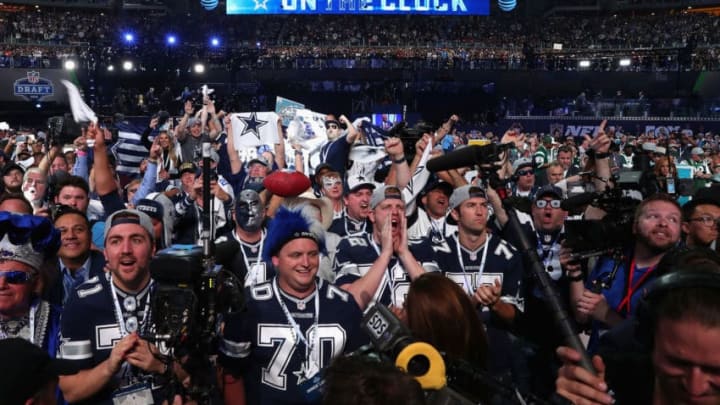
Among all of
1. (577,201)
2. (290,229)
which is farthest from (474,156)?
(577,201)

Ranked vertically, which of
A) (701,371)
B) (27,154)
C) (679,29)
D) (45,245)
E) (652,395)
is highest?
(679,29)

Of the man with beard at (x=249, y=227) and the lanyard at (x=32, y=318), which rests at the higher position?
the man with beard at (x=249, y=227)

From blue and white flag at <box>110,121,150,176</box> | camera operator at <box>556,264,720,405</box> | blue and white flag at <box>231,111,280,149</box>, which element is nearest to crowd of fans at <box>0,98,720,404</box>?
camera operator at <box>556,264,720,405</box>

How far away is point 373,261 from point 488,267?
78 cm

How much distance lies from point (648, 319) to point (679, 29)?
44.3 m

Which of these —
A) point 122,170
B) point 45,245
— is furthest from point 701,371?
point 122,170

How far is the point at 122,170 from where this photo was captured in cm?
848

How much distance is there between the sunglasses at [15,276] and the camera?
328 cm

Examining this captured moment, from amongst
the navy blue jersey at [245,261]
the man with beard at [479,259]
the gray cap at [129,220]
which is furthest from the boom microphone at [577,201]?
the gray cap at [129,220]

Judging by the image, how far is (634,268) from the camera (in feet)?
13.5

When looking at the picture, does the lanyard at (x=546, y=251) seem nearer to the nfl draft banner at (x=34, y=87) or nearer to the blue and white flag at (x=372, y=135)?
the blue and white flag at (x=372, y=135)

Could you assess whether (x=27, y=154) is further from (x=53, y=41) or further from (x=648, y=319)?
(x=53, y=41)

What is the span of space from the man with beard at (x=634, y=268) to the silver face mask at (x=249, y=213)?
2.27 m

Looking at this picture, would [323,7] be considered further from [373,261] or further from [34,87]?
[373,261]
